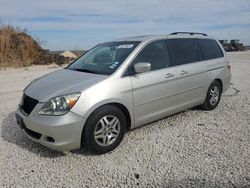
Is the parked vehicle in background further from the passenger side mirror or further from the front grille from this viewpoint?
the front grille

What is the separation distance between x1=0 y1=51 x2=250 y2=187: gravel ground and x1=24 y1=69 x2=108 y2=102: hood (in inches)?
35.7

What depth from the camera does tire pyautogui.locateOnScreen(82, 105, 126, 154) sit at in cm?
375

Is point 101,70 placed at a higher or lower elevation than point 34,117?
higher

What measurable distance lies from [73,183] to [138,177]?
0.80 metres

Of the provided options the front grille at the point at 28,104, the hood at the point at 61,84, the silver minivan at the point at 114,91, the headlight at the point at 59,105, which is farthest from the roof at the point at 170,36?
the front grille at the point at 28,104

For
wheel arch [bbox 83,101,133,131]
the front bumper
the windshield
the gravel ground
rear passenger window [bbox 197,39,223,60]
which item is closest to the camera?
the gravel ground

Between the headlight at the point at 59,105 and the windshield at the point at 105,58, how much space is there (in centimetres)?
78

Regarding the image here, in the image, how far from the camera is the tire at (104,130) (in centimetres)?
375

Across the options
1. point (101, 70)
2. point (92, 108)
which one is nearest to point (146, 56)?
point (101, 70)

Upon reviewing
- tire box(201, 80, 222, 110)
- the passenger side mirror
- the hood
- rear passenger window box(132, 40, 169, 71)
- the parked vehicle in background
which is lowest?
the parked vehicle in background

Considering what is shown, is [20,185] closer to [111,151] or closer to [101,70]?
[111,151]

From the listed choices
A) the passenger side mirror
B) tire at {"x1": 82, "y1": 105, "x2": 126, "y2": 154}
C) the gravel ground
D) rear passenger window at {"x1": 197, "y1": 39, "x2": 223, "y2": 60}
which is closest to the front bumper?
tire at {"x1": 82, "y1": 105, "x2": 126, "y2": 154}

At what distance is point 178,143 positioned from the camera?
4289mm

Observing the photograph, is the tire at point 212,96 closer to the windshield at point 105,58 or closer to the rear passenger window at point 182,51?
the rear passenger window at point 182,51
